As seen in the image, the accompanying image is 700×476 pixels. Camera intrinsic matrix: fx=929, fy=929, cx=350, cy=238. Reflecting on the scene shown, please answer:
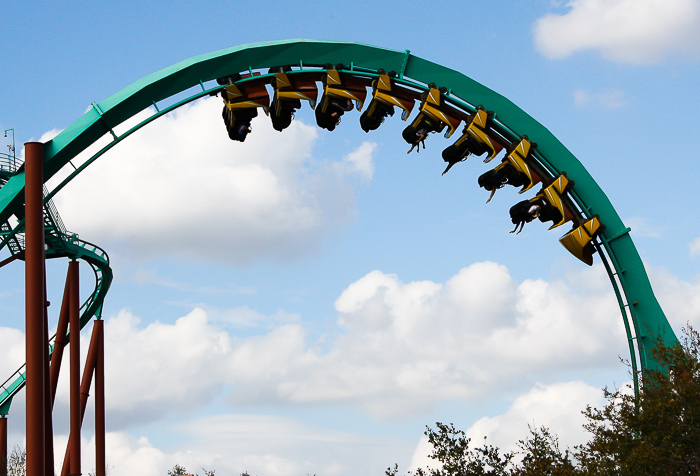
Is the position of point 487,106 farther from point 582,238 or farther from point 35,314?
point 35,314

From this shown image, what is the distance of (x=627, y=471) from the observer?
39.8ft

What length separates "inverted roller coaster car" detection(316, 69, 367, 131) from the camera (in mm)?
14477

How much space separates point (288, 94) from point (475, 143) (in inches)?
119

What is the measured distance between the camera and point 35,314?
11.7 meters

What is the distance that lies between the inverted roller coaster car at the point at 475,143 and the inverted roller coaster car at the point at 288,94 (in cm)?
232

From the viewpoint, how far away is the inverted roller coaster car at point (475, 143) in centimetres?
1452

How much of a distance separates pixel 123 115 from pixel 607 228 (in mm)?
7706

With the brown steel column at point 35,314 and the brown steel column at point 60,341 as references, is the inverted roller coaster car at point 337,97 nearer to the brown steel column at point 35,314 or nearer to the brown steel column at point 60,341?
the brown steel column at point 35,314

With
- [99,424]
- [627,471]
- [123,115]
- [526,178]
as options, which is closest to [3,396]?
[99,424]

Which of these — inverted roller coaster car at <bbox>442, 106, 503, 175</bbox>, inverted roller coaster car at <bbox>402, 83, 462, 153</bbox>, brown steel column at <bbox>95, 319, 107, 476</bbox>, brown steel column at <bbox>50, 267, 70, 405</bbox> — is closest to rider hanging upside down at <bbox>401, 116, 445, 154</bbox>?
inverted roller coaster car at <bbox>402, 83, 462, 153</bbox>

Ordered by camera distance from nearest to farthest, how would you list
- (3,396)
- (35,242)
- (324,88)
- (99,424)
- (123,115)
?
(35,242)
(123,115)
(324,88)
(99,424)
(3,396)

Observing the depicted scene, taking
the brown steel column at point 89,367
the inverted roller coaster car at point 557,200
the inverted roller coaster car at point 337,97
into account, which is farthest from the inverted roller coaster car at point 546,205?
the brown steel column at point 89,367

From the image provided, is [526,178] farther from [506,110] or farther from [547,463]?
[547,463]

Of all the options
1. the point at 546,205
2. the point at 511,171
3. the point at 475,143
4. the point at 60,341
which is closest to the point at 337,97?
the point at 475,143
